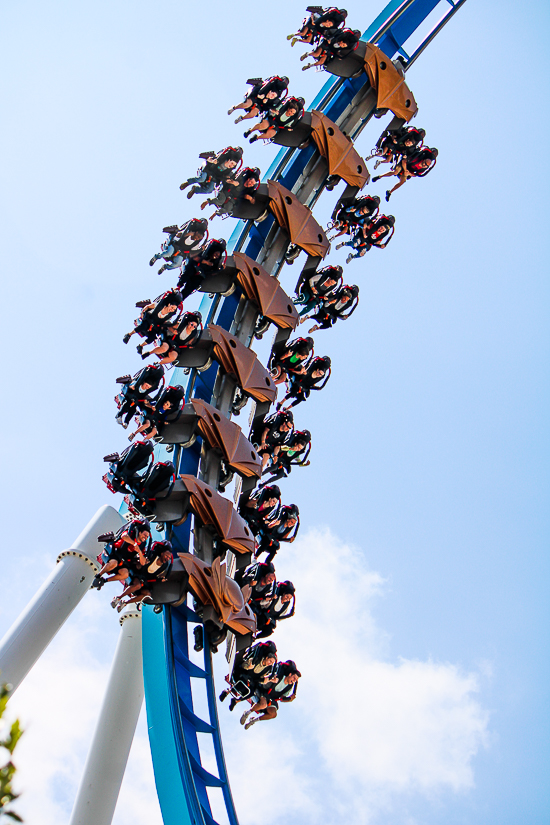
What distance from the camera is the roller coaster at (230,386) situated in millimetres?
8320

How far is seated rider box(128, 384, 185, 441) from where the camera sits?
31.6 ft

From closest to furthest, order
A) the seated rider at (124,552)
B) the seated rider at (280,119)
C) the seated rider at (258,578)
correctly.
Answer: the seated rider at (124,552), the seated rider at (258,578), the seated rider at (280,119)

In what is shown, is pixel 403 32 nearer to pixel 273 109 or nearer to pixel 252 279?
pixel 273 109

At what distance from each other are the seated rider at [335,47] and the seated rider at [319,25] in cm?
10

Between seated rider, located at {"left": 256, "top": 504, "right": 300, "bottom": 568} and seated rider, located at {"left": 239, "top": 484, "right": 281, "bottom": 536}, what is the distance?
0.25 feet

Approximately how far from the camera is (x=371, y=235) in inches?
536

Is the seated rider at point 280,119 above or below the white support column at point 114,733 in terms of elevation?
above

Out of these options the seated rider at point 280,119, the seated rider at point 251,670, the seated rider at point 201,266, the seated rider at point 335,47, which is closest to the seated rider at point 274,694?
the seated rider at point 251,670

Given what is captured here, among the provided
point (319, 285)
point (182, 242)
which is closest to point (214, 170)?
point (182, 242)

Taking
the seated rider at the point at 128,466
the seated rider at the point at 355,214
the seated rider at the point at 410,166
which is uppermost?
the seated rider at the point at 410,166

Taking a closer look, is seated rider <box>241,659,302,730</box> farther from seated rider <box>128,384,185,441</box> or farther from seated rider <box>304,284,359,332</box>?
seated rider <box>304,284,359,332</box>

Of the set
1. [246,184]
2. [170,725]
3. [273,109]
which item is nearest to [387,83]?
[273,109]

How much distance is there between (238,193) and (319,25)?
3696 millimetres

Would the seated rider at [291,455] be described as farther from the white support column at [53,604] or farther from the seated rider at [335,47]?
the seated rider at [335,47]
